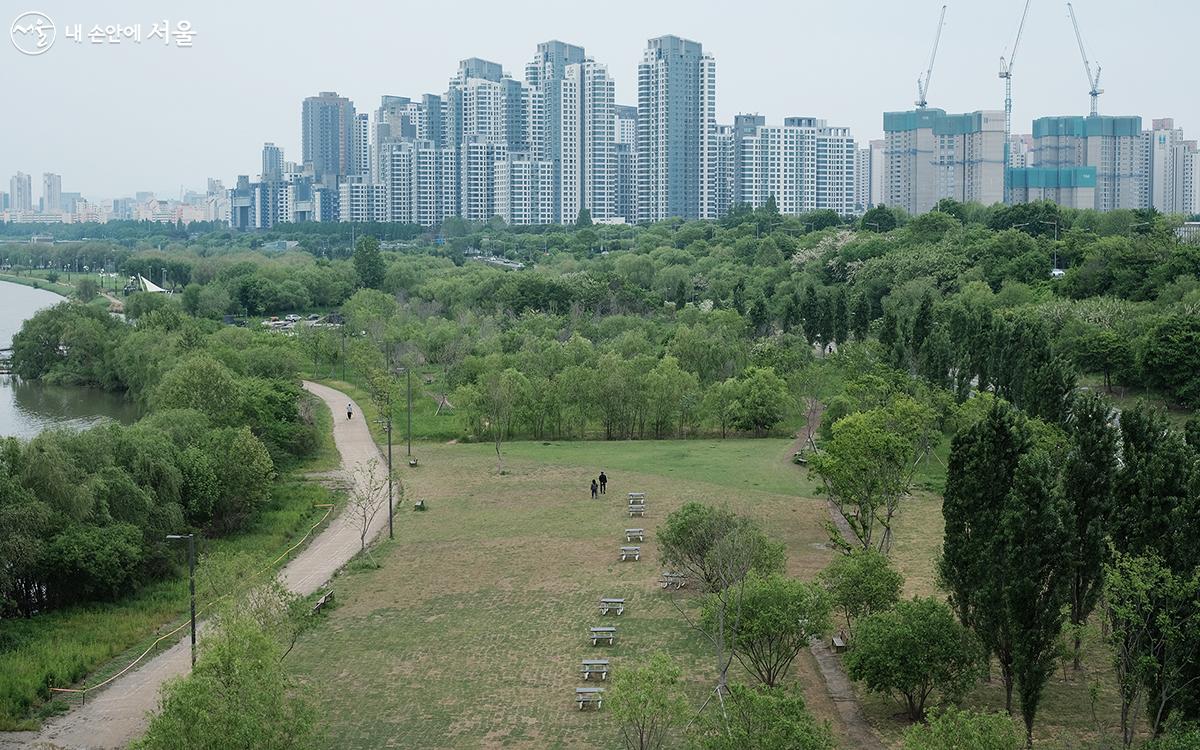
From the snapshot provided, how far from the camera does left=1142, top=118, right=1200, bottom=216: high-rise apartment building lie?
129125 millimetres

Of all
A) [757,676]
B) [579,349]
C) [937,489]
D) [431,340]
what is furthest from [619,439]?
[757,676]

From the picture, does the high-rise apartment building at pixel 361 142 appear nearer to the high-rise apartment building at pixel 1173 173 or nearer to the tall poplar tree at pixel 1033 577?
the high-rise apartment building at pixel 1173 173

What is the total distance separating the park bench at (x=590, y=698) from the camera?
16.6 meters

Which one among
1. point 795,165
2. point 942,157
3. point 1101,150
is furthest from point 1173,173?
point 795,165

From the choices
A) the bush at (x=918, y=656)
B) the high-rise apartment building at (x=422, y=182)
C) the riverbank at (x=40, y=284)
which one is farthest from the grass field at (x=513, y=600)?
the high-rise apartment building at (x=422, y=182)

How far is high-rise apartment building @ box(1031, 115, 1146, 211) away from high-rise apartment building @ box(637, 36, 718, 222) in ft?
112

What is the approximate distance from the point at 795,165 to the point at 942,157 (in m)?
18.7

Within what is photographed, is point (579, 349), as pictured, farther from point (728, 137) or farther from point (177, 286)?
point (728, 137)

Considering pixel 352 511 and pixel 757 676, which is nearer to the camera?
pixel 757 676

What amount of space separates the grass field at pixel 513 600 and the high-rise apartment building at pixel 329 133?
468 ft

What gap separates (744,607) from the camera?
16.8m

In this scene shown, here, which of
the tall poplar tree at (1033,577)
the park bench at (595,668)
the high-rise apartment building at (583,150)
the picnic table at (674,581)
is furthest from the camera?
the high-rise apartment building at (583,150)

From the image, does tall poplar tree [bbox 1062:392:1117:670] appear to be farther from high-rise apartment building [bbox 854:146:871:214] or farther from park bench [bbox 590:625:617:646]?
high-rise apartment building [bbox 854:146:871:214]

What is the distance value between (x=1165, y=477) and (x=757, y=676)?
6.07m
